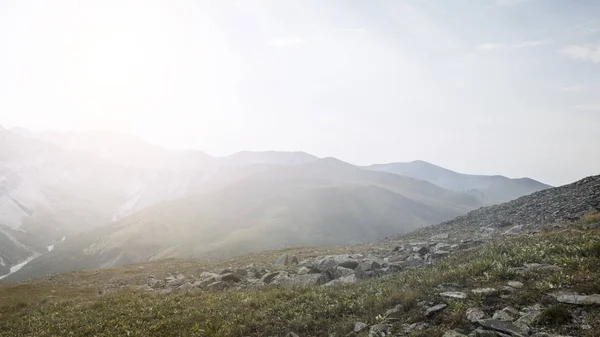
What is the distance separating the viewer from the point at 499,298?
1309 centimetres

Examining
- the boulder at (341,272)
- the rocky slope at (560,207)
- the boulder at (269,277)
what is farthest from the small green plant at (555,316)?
the rocky slope at (560,207)

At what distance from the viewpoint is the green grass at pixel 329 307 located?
42.2 ft

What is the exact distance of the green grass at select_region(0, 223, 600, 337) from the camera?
12.9 metres

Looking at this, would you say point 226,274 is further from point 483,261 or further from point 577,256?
point 577,256

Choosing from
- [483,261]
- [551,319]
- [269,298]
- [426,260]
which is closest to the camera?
[551,319]

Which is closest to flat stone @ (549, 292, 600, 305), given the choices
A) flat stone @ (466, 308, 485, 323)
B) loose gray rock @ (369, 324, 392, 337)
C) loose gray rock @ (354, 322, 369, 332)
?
flat stone @ (466, 308, 485, 323)

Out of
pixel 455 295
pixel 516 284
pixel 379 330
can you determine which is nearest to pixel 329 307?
pixel 379 330

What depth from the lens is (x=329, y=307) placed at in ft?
53.8

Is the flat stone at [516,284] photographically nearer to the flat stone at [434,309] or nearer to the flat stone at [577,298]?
the flat stone at [577,298]

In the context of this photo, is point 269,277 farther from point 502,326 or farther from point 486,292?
point 502,326

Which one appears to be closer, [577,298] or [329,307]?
[577,298]

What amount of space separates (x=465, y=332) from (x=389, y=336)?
2.45 meters

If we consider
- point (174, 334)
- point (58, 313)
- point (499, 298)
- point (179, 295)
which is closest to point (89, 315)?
point (58, 313)

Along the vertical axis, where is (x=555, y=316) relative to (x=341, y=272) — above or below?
above
